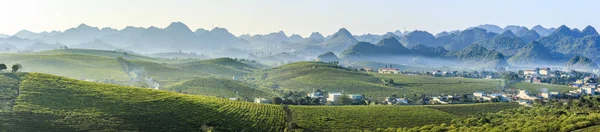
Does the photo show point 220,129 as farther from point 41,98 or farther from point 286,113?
point 41,98

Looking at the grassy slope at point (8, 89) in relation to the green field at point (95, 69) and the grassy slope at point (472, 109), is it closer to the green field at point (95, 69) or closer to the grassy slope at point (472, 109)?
the grassy slope at point (472, 109)

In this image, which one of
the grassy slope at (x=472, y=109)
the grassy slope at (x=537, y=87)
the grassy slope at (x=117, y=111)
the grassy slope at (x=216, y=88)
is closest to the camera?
the grassy slope at (x=117, y=111)

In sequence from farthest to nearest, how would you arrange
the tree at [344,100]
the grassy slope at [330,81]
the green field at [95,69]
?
the green field at [95,69], the grassy slope at [330,81], the tree at [344,100]

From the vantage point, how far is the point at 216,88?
4114 inches

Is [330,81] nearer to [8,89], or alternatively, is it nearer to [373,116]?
[373,116]

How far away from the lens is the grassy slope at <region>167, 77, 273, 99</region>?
95.5 meters

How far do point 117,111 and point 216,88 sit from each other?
5917 cm

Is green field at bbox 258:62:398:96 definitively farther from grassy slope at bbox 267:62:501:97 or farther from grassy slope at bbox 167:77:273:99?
grassy slope at bbox 167:77:273:99

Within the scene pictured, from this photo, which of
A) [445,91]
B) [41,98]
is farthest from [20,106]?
[445,91]

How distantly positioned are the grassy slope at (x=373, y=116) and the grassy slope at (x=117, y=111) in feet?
11.7

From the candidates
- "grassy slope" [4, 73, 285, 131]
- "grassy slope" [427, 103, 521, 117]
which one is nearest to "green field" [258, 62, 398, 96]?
"grassy slope" [427, 103, 521, 117]

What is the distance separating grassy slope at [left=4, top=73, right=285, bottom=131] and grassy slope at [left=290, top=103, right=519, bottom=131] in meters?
3.56

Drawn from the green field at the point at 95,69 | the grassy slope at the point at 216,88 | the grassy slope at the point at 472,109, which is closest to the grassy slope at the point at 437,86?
the grassy slope at the point at 472,109

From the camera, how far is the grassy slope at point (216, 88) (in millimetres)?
95500
